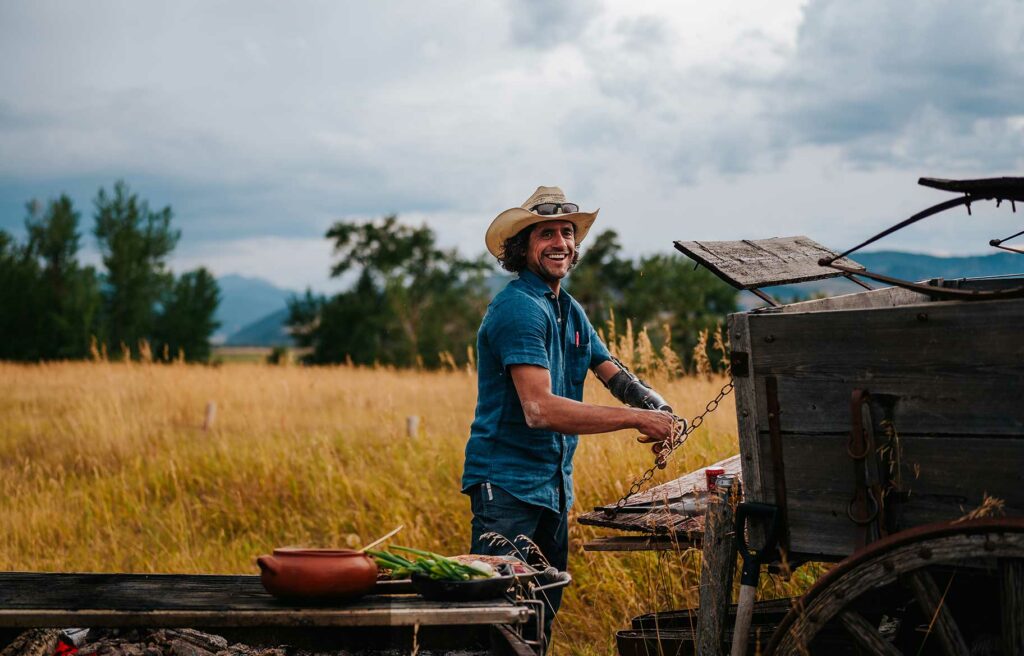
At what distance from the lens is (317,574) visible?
2.75 metres

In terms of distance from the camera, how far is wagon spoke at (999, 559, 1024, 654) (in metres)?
2.30

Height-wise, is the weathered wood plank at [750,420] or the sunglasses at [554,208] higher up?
the sunglasses at [554,208]

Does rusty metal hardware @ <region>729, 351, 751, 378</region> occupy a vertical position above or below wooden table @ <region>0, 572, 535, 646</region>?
above

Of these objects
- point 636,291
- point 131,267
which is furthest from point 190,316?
point 636,291

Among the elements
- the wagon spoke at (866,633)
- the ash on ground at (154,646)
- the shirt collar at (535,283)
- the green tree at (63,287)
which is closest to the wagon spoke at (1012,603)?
the wagon spoke at (866,633)

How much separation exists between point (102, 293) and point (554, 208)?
49198 millimetres

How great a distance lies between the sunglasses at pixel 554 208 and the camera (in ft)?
12.8

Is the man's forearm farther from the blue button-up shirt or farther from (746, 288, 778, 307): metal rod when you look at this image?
(746, 288, 778, 307): metal rod

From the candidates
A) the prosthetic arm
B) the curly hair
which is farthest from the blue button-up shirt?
the prosthetic arm

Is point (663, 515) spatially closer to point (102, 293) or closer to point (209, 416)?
point (209, 416)

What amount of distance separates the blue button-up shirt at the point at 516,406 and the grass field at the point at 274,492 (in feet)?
3.46

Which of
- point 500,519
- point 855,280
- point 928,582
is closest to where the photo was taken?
point 928,582

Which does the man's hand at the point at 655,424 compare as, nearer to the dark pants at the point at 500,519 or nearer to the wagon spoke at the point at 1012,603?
the dark pants at the point at 500,519

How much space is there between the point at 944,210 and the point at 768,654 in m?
1.38
